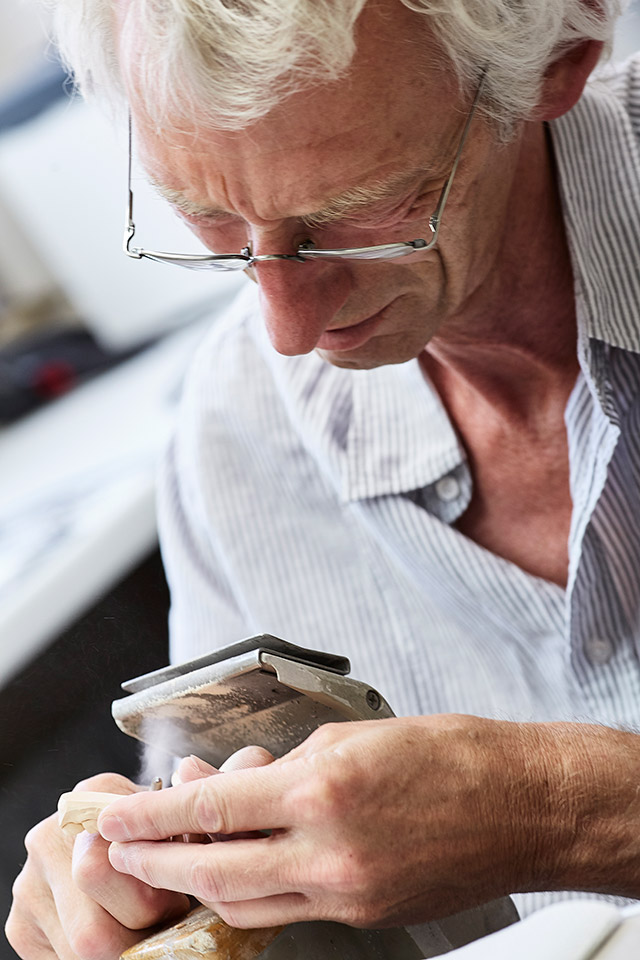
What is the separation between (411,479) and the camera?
896 millimetres

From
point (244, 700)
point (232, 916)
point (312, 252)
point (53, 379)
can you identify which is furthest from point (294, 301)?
point (53, 379)

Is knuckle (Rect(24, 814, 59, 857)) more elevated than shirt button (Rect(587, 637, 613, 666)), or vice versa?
knuckle (Rect(24, 814, 59, 857))

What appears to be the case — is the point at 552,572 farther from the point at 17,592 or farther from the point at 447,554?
the point at 17,592

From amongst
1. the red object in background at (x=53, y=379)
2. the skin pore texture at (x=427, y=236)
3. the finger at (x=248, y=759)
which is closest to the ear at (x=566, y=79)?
the skin pore texture at (x=427, y=236)

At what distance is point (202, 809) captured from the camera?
490 mm

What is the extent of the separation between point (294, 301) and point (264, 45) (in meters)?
0.18

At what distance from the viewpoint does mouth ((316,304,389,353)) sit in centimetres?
78

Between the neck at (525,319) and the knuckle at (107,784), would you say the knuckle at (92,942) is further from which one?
the neck at (525,319)

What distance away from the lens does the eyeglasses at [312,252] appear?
70 cm

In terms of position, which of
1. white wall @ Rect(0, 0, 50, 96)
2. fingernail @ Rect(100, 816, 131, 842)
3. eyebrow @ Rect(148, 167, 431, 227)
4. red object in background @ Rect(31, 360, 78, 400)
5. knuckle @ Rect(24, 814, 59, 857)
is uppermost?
white wall @ Rect(0, 0, 50, 96)

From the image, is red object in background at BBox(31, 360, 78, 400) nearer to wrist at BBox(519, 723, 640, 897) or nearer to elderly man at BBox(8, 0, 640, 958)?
elderly man at BBox(8, 0, 640, 958)

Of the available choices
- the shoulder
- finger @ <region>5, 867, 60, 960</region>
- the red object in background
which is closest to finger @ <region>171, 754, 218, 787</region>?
finger @ <region>5, 867, 60, 960</region>

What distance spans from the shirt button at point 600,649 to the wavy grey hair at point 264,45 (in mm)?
391

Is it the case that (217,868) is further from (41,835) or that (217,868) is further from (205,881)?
(41,835)
